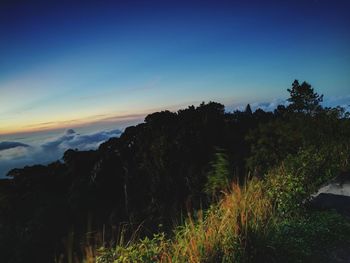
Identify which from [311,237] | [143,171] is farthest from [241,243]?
[143,171]

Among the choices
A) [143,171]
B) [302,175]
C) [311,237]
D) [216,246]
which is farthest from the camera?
[143,171]

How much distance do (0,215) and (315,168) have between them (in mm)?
28070

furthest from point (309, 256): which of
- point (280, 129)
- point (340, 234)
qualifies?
point (280, 129)

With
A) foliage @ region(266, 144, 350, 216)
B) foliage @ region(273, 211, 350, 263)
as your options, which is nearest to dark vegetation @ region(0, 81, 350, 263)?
foliage @ region(266, 144, 350, 216)

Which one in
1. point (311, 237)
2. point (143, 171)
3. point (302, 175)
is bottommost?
point (143, 171)

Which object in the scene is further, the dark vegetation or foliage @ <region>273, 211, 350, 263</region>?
the dark vegetation

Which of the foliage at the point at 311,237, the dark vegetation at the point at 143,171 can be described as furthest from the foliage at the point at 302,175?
the dark vegetation at the point at 143,171

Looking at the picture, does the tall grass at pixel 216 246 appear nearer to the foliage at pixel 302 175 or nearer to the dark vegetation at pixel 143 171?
the foliage at pixel 302 175

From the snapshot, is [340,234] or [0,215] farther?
[0,215]

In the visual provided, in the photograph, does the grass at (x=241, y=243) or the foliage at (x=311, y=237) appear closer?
the grass at (x=241, y=243)

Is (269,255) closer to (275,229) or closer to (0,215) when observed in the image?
(275,229)

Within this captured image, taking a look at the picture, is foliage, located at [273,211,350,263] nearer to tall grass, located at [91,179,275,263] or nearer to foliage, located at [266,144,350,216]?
tall grass, located at [91,179,275,263]

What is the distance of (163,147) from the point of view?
89.6ft

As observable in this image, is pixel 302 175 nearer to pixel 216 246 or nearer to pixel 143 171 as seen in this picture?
pixel 216 246
